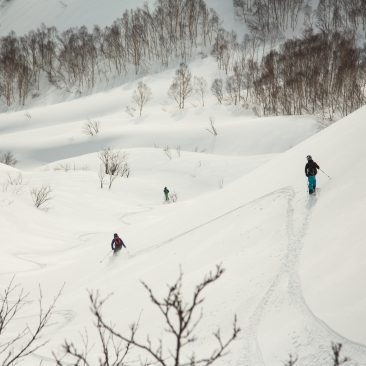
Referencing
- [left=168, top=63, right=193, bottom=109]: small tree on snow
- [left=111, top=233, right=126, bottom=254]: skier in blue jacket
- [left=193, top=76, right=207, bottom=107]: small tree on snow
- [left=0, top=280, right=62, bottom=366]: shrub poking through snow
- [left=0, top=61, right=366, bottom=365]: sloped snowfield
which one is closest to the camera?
[left=0, top=61, right=366, bottom=365]: sloped snowfield

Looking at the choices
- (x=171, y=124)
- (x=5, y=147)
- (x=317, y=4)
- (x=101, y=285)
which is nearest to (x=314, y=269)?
(x=101, y=285)

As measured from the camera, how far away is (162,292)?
10.5m

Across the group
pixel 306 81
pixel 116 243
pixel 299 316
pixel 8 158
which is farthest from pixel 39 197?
pixel 306 81

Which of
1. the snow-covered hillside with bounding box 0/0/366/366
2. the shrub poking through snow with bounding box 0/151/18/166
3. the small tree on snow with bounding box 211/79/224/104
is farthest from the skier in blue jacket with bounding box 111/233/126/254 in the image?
the small tree on snow with bounding box 211/79/224/104

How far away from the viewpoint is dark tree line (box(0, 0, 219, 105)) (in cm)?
8312

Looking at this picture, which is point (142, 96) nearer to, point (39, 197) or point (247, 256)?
point (39, 197)

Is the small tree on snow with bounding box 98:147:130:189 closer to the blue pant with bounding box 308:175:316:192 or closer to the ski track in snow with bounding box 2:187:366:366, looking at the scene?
the blue pant with bounding box 308:175:316:192

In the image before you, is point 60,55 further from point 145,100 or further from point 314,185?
point 314,185

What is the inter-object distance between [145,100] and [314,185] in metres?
60.4

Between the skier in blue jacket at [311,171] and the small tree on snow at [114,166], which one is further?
the small tree on snow at [114,166]

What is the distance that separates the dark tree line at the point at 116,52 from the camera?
8312 cm

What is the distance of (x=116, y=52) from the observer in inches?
3268

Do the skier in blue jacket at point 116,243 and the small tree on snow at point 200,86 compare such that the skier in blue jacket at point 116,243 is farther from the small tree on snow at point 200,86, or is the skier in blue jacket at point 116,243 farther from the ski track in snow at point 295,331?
the small tree on snow at point 200,86

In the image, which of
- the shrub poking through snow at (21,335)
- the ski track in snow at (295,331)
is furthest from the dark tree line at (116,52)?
the ski track in snow at (295,331)
